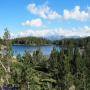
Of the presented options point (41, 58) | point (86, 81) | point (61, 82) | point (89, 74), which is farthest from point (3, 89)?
point (41, 58)

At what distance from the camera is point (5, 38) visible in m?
49.8

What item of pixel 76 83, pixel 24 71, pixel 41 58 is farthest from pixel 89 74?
pixel 41 58

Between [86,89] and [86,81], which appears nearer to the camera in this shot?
[86,89]

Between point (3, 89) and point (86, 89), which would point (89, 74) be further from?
point (3, 89)

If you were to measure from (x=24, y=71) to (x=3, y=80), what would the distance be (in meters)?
7.32

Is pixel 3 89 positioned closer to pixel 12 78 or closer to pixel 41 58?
pixel 12 78

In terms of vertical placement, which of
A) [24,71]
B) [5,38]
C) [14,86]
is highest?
[5,38]

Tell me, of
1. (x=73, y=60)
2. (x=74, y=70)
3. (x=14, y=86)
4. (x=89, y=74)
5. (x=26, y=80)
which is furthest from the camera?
(x=73, y=60)

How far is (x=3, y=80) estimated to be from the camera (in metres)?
45.1

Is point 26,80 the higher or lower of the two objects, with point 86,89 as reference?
higher

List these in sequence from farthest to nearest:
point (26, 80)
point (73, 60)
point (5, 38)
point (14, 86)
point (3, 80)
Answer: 1. point (73, 60)
2. point (5, 38)
3. point (3, 80)
4. point (14, 86)
5. point (26, 80)

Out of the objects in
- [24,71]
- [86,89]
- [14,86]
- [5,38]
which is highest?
[5,38]

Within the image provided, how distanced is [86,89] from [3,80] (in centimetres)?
2137

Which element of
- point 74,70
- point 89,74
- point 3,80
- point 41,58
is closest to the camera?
point 3,80
